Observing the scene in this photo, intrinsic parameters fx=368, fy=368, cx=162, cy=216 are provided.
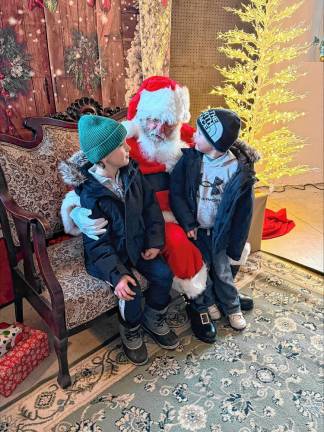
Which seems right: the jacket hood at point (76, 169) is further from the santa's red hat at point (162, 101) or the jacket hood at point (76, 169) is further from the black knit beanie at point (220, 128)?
the black knit beanie at point (220, 128)

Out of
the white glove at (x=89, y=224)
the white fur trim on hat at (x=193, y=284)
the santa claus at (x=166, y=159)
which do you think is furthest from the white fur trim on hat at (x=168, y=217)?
the white glove at (x=89, y=224)

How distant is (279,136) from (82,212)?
5.68ft

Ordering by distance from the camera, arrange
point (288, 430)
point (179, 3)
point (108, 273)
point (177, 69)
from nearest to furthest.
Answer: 1. point (288, 430)
2. point (108, 273)
3. point (179, 3)
4. point (177, 69)

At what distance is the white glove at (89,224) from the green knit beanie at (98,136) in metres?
0.23

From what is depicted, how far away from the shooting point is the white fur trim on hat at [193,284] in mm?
→ 1719

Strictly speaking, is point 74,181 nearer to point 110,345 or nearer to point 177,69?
point 110,345

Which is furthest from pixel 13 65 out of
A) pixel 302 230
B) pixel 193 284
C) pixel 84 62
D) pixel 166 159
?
pixel 302 230

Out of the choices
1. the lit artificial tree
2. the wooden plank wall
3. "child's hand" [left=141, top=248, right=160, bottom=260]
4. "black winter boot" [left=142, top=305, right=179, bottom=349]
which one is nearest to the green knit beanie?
"child's hand" [left=141, top=248, right=160, bottom=260]

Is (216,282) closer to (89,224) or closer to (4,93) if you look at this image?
(89,224)

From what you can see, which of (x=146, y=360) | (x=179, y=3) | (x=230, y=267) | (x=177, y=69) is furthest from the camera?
(x=177, y=69)

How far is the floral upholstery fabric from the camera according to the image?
165 centimetres

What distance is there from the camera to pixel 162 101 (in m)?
1.65

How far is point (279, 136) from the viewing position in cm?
266

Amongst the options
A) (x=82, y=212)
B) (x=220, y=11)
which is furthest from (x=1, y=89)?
(x=220, y=11)
